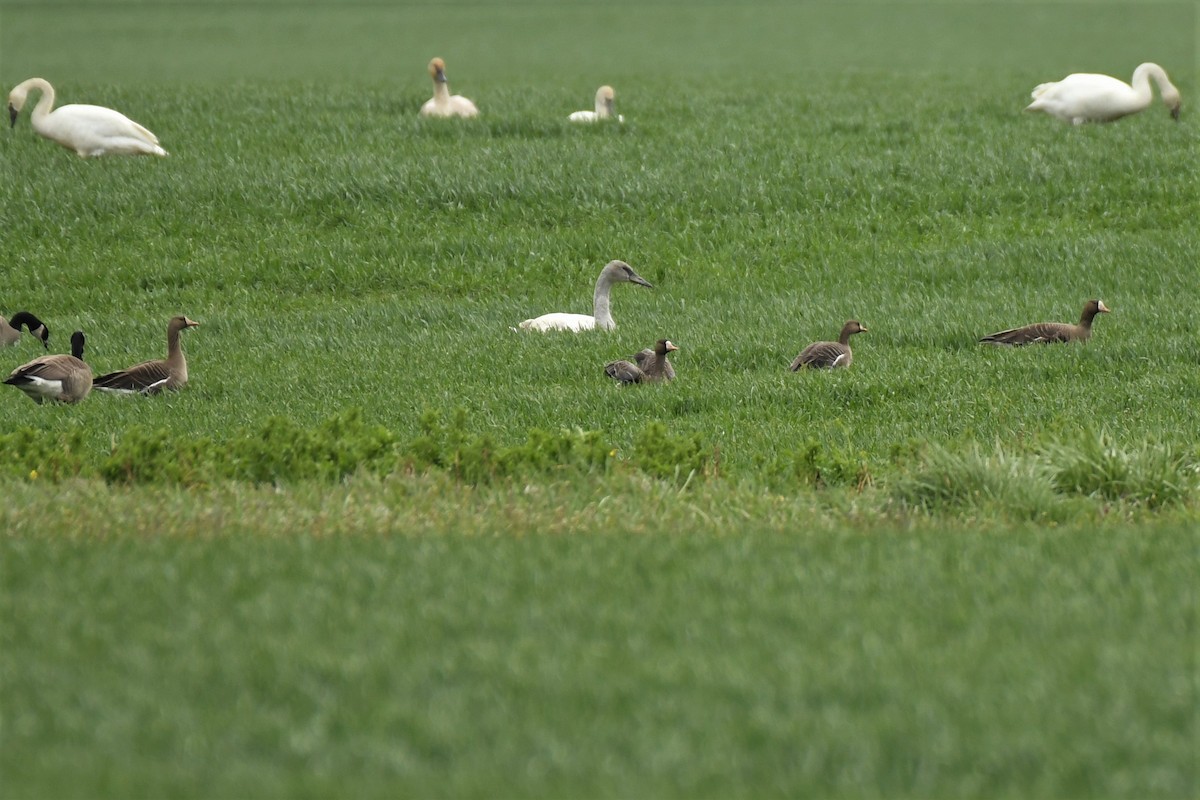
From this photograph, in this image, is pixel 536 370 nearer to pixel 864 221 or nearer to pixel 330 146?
pixel 864 221

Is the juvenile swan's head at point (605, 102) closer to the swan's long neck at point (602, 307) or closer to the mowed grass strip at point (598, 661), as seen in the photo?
the swan's long neck at point (602, 307)

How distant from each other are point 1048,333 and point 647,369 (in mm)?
4201

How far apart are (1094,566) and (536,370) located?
7.43 m

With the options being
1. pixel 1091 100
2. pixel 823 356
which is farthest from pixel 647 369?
pixel 1091 100

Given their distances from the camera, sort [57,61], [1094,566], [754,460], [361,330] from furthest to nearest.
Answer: [57,61]
[361,330]
[754,460]
[1094,566]

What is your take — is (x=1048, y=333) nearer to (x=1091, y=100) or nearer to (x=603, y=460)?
(x=603, y=460)

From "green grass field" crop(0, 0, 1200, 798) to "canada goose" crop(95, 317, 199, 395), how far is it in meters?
0.22

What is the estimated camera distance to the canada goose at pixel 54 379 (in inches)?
487

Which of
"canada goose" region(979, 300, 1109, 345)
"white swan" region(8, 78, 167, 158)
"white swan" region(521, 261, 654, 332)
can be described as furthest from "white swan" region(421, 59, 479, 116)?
"canada goose" region(979, 300, 1109, 345)

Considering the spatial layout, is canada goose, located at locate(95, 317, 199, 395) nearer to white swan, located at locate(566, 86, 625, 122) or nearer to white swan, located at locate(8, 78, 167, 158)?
white swan, located at locate(8, 78, 167, 158)

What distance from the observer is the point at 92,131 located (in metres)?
22.8

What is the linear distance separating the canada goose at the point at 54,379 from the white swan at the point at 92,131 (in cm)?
1129

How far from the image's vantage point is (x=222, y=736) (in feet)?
16.4


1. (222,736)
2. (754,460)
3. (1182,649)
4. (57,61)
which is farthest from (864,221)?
(57,61)
